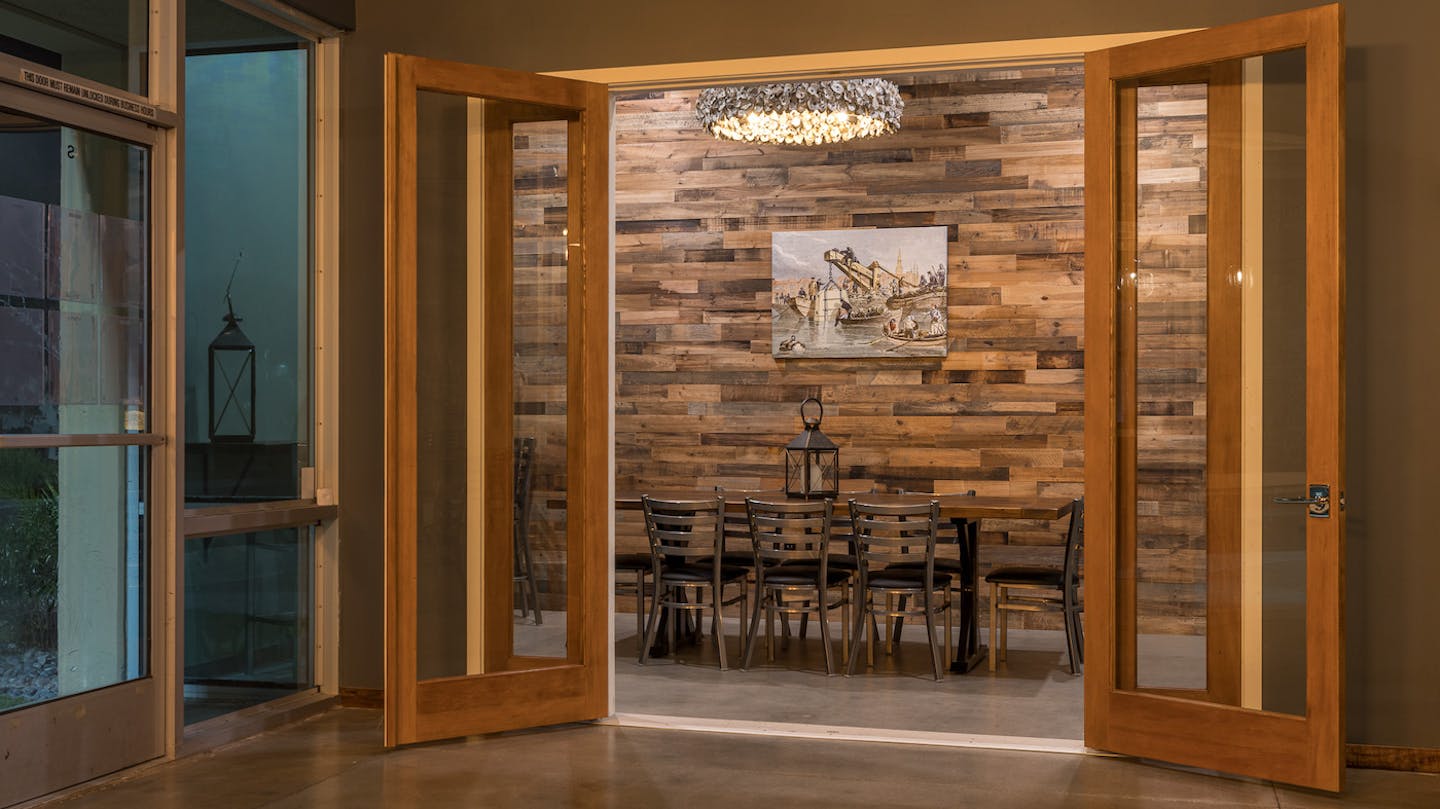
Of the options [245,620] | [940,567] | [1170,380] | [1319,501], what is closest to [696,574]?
[940,567]

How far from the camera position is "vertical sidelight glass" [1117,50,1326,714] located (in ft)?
14.4

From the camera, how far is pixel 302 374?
5465mm

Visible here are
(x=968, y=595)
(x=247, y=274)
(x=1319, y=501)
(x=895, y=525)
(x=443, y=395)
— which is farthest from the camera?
(x=968, y=595)

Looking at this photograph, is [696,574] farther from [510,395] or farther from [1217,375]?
[1217,375]

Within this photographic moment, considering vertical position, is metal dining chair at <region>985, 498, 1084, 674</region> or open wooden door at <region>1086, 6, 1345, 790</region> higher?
open wooden door at <region>1086, 6, 1345, 790</region>

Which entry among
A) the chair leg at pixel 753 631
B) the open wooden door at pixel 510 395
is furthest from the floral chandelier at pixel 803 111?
the chair leg at pixel 753 631

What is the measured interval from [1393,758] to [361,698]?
159 inches

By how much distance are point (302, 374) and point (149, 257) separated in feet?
3.26

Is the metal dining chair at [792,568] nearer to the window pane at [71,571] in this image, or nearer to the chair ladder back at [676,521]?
the chair ladder back at [676,521]

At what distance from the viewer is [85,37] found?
4.30 meters

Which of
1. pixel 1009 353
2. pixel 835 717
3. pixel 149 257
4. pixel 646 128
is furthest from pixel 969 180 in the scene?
pixel 149 257

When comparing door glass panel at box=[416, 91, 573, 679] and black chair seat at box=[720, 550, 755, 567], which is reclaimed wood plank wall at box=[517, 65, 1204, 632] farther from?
door glass panel at box=[416, 91, 573, 679]

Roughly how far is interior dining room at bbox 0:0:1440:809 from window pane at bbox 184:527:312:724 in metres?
0.02

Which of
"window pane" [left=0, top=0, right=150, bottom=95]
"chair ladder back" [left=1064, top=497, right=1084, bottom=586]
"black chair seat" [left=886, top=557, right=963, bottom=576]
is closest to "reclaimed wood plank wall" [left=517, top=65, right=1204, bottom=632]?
"black chair seat" [left=886, top=557, right=963, bottom=576]
